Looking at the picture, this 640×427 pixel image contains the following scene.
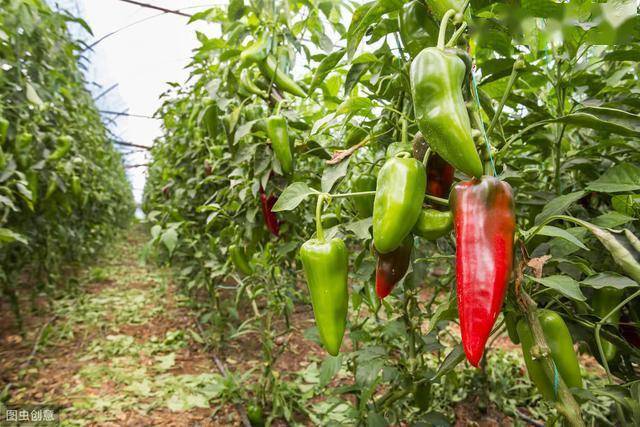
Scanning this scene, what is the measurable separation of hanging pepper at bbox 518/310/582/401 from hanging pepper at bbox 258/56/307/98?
44.8 inches

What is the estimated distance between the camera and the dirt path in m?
2.02

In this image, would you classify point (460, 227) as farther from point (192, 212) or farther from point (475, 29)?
point (192, 212)

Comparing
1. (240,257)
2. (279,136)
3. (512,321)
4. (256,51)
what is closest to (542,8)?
(512,321)

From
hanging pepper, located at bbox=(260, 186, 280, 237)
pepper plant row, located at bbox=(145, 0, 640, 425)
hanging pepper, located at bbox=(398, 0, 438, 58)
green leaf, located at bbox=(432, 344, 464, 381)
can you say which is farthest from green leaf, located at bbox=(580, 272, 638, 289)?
hanging pepper, located at bbox=(260, 186, 280, 237)

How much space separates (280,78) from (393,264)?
3.43 feet

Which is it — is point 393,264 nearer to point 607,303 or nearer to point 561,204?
point 561,204

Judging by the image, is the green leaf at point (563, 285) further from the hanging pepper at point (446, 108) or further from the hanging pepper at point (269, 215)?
the hanging pepper at point (269, 215)

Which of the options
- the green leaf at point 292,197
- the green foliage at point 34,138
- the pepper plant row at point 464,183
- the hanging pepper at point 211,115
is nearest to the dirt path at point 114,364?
the green foliage at point 34,138

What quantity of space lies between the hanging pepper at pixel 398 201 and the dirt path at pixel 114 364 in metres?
1.73

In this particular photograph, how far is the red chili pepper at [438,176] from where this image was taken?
0.73 m

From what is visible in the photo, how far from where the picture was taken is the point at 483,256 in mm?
556

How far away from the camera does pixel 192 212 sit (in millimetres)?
3014

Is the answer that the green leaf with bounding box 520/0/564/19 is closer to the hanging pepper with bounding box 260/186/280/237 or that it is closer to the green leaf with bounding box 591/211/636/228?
the green leaf with bounding box 591/211/636/228

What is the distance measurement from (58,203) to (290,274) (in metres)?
1.89
